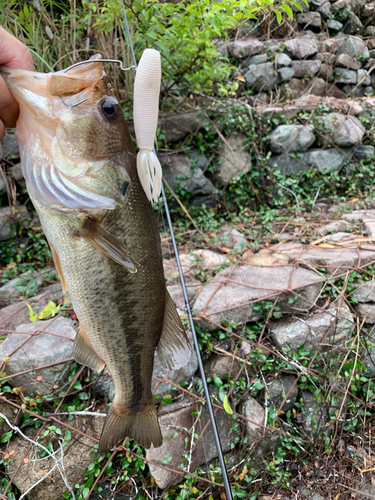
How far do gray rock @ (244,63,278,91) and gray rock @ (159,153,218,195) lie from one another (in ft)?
8.31

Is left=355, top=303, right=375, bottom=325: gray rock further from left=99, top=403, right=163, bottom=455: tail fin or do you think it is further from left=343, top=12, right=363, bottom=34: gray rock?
left=343, top=12, right=363, bottom=34: gray rock

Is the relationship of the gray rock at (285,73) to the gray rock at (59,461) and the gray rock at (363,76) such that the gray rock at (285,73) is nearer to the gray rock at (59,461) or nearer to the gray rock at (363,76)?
the gray rock at (363,76)

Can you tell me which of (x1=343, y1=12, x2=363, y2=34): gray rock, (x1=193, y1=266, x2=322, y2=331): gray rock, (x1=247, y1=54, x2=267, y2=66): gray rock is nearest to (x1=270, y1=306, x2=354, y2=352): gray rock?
(x1=193, y1=266, x2=322, y2=331): gray rock

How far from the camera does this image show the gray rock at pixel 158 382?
7.79ft

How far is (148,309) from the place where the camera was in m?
1.16

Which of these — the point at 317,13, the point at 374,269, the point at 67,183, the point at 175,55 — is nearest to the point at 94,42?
the point at 175,55

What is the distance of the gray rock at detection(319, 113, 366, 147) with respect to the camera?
213 inches

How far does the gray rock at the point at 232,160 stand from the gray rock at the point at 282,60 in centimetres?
237

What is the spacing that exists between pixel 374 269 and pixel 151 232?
2.82 m

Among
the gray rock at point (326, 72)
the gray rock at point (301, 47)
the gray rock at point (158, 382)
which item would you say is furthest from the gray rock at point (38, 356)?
the gray rock at point (326, 72)

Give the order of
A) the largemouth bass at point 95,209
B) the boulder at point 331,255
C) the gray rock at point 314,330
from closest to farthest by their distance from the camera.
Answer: the largemouth bass at point 95,209
the gray rock at point 314,330
the boulder at point 331,255

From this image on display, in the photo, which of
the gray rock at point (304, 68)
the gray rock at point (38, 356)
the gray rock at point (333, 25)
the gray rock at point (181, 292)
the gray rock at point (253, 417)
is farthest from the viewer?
the gray rock at point (333, 25)

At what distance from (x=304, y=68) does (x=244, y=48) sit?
1.36 meters

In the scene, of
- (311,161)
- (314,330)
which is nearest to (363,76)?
(311,161)
